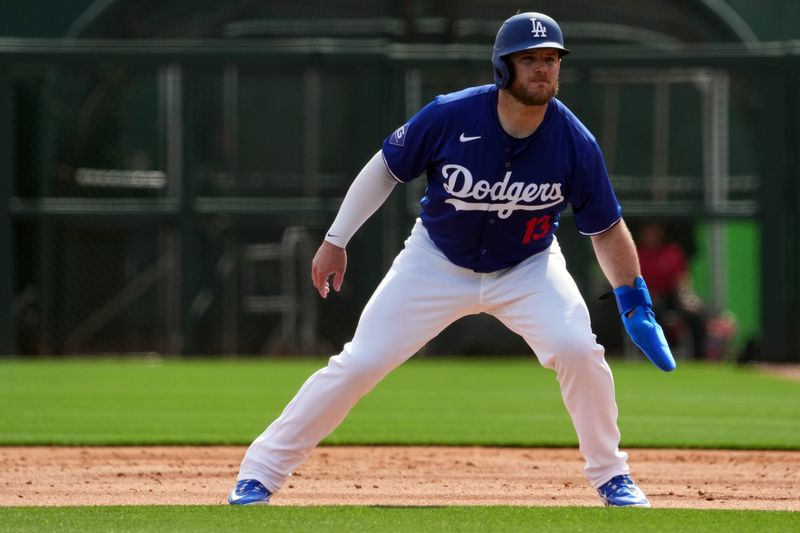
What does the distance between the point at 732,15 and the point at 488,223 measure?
1115cm

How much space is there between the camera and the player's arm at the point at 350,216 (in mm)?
5074

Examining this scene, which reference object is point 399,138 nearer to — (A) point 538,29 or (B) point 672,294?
(A) point 538,29

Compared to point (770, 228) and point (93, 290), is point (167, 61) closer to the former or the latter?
point (93, 290)

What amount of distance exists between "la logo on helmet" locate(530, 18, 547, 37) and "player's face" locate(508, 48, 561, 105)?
0.17 feet

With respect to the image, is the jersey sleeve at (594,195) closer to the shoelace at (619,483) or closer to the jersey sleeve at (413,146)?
the jersey sleeve at (413,146)

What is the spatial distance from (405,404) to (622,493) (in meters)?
4.73

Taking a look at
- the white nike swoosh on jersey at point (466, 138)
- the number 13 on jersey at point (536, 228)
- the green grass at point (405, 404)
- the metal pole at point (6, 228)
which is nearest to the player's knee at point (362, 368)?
the number 13 on jersey at point (536, 228)

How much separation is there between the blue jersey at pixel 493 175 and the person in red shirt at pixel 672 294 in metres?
8.44

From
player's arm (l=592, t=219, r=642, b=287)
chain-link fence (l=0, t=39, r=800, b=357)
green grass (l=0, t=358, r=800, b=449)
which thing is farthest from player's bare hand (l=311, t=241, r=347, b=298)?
chain-link fence (l=0, t=39, r=800, b=357)

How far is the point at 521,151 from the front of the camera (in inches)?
195

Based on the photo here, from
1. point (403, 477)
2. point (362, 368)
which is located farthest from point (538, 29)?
point (403, 477)

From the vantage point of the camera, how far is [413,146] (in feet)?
16.4

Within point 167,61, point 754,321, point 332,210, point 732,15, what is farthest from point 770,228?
point 167,61

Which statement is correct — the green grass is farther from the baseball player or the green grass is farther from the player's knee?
the player's knee
